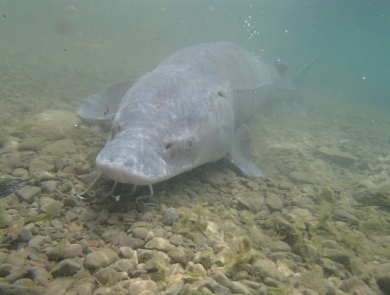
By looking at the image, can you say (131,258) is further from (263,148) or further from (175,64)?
(263,148)

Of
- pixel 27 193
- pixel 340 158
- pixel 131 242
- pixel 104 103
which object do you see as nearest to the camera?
pixel 131 242

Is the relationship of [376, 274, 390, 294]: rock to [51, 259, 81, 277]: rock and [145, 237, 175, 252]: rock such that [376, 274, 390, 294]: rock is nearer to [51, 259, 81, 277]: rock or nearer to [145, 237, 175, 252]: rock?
[145, 237, 175, 252]: rock

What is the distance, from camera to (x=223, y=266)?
1.97 metres

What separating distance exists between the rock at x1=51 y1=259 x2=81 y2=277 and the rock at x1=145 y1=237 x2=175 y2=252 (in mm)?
554

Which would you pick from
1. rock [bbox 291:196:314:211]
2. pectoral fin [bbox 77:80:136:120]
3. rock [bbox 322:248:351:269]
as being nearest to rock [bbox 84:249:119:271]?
rock [bbox 322:248:351:269]

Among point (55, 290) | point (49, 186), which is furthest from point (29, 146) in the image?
Result: point (55, 290)

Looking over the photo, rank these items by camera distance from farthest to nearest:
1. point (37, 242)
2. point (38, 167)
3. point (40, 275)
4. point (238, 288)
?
point (38, 167), point (37, 242), point (238, 288), point (40, 275)

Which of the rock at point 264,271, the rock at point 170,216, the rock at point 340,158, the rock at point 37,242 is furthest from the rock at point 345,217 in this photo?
the rock at point 340,158

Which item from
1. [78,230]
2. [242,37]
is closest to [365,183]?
[78,230]

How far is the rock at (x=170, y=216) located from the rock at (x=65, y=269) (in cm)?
93

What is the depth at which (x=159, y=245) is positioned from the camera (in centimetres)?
206

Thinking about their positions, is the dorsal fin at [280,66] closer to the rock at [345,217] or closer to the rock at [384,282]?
the rock at [345,217]

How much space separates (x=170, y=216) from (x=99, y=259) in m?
0.82

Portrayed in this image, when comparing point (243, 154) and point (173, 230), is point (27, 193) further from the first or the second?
point (243, 154)
